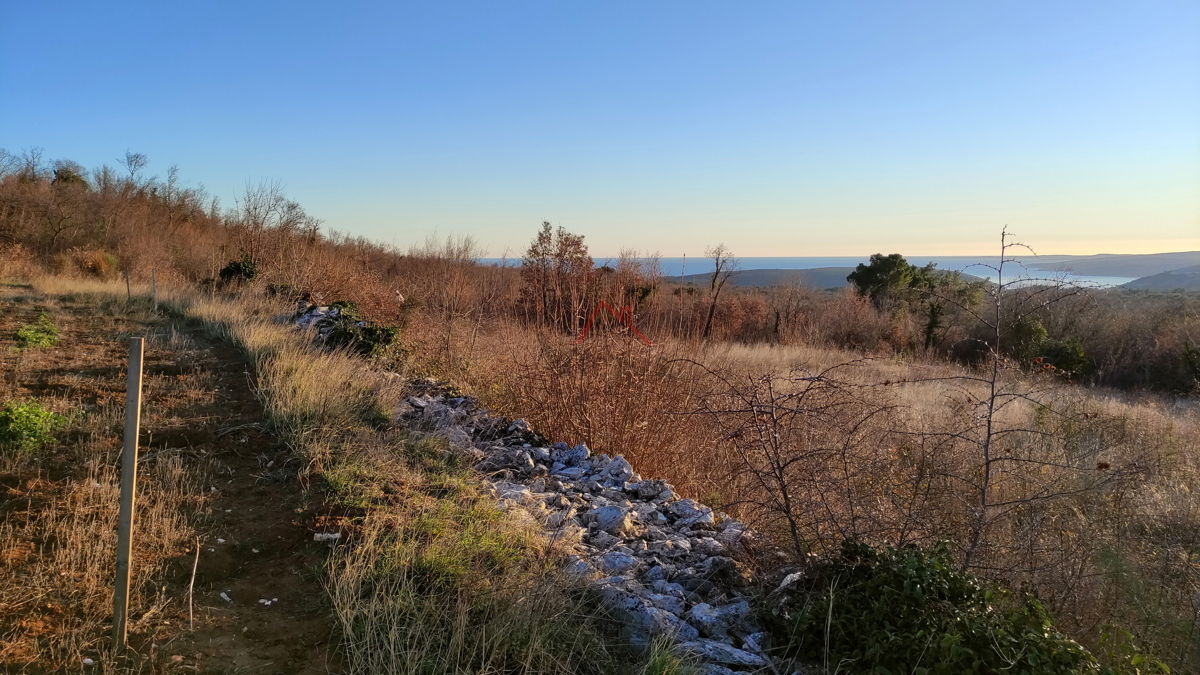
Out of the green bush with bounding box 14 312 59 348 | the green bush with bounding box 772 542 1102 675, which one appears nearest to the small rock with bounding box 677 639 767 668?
the green bush with bounding box 772 542 1102 675

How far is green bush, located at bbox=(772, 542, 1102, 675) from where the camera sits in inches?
89.4

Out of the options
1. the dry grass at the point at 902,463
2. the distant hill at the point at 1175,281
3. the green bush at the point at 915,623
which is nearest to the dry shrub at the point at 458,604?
the green bush at the point at 915,623

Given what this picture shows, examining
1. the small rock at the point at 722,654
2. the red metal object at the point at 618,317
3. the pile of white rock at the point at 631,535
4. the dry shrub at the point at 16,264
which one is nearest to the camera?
the small rock at the point at 722,654

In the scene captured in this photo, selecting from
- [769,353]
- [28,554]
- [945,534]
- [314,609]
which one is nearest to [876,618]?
[945,534]

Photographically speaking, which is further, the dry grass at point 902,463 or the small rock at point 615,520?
the small rock at point 615,520

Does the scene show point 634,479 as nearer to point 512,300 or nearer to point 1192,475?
point 512,300

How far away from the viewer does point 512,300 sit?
8898mm

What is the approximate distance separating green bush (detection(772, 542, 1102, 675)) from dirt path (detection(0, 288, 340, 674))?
2116 mm

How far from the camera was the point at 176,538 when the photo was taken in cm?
332

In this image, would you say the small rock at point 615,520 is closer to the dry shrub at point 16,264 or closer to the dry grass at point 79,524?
the dry grass at point 79,524

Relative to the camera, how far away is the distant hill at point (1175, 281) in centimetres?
3212

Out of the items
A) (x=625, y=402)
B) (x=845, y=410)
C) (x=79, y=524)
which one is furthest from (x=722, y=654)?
(x=625, y=402)

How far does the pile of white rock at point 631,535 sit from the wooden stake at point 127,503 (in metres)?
1.94

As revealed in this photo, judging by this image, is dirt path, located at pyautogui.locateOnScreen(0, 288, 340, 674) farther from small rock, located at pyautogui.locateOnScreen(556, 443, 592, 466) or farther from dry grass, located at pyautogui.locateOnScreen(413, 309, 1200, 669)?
dry grass, located at pyautogui.locateOnScreen(413, 309, 1200, 669)
